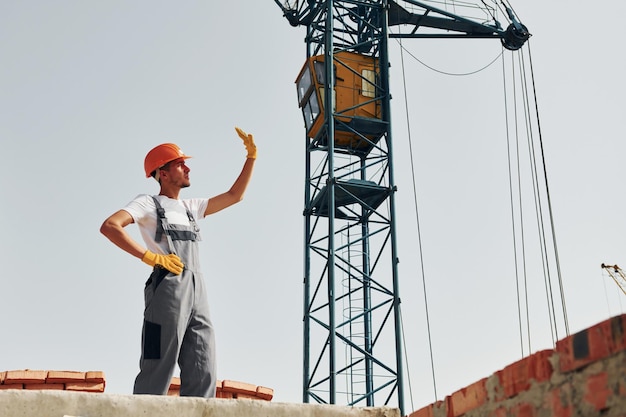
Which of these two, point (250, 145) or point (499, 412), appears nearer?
point (499, 412)

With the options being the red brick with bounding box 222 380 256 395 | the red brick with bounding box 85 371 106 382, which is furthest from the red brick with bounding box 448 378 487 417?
the red brick with bounding box 85 371 106 382

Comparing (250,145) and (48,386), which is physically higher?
(250,145)

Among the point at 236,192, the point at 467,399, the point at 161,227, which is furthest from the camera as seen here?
the point at 236,192

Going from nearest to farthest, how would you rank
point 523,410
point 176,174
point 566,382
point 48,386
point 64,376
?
point 566,382, point 523,410, point 176,174, point 64,376, point 48,386

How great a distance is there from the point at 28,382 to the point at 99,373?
75cm

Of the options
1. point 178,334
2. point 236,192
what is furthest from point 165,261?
point 236,192

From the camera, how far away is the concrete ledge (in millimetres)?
4008

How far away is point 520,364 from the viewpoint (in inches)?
132

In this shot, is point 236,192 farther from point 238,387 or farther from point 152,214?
point 238,387

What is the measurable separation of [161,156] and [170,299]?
3.65ft

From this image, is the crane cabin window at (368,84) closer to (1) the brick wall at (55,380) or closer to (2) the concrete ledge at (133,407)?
(1) the brick wall at (55,380)

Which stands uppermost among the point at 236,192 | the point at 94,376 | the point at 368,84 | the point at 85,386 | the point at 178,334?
the point at 368,84

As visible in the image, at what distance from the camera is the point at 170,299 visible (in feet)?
16.2

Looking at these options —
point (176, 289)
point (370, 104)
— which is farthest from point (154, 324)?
point (370, 104)
